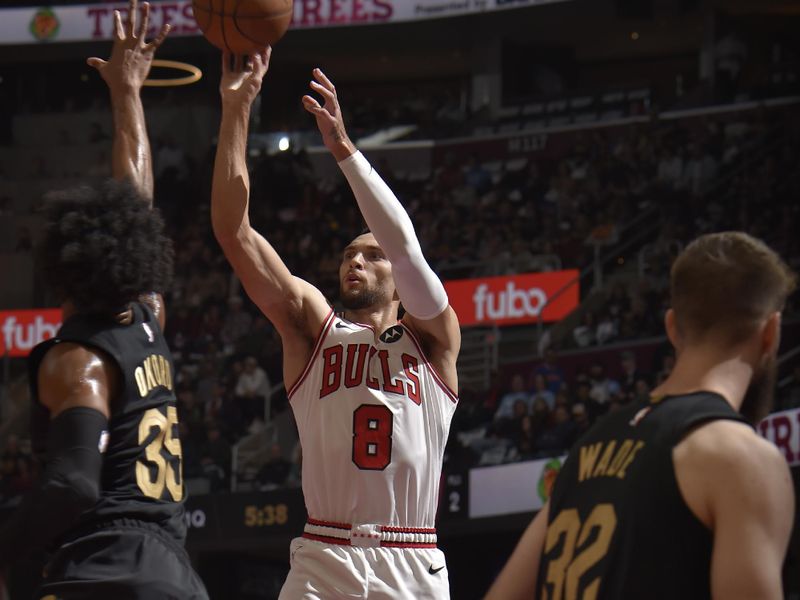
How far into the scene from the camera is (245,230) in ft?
15.7

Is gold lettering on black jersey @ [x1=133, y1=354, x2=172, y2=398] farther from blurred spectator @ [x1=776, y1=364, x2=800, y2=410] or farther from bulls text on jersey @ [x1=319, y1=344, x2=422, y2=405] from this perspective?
blurred spectator @ [x1=776, y1=364, x2=800, y2=410]

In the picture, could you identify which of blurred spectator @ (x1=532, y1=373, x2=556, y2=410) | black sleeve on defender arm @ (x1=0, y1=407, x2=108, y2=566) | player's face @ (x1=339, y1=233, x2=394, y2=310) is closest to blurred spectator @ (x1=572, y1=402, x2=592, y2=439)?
blurred spectator @ (x1=532, y1=373, x2=556, y2=410)

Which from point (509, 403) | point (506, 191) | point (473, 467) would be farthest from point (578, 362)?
point (506, 191)

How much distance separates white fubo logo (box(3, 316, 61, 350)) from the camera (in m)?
20.3

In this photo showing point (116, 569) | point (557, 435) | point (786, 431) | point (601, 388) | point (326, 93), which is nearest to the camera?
point (116, 569)

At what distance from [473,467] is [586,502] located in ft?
37.5

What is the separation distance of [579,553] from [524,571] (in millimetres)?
197

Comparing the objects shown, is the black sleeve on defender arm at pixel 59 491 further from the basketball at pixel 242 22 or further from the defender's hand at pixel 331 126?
the basketball at pixel 242 22

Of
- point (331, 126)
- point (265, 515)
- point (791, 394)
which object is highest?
point (331, 126)

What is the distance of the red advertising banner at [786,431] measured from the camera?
12.7 metres

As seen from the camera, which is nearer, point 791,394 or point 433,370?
point 433,370

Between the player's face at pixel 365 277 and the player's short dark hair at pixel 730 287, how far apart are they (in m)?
2.43

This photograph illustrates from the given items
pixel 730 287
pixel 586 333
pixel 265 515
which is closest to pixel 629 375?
pixel 586 333

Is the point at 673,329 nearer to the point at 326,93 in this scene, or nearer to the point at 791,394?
the point at 326,93
